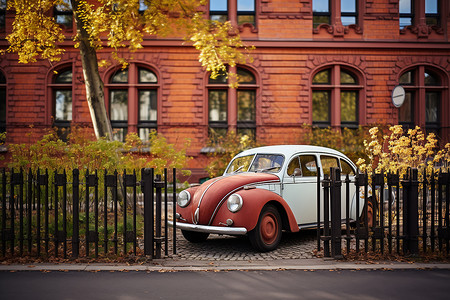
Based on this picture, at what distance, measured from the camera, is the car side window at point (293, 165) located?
7.51 metres

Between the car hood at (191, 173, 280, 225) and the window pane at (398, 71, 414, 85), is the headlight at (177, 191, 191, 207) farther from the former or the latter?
the window pane at (398, 71, 414, 85)

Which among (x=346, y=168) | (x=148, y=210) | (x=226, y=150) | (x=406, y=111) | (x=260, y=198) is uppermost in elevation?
(x=406, y=111)

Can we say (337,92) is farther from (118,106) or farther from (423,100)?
(118,106)

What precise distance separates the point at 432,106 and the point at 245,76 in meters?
9.91

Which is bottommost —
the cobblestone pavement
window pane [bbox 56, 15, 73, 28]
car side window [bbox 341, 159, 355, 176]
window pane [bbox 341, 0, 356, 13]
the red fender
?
the cobblestone pavement

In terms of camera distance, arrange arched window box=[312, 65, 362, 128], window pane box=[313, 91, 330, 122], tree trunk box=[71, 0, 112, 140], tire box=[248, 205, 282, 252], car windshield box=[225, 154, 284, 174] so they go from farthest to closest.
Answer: window pane box=[313, 91, 330, 122] → arched window box=[312, 65, 362, 128] → tree trunk box=[71, 0, 112, 140] → car windshield box=[225, 154, 284, 174] → tire box=[248, 205, 282, 252]

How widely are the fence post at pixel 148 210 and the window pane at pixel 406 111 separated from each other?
1721cm

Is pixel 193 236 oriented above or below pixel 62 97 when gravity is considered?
below

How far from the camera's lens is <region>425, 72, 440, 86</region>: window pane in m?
19.9

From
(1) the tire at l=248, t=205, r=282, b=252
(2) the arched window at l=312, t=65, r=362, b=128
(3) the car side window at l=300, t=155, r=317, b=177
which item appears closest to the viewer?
(1) the tire at l=248, t=205, r=282, b=252

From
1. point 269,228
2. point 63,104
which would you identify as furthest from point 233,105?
point 269,228

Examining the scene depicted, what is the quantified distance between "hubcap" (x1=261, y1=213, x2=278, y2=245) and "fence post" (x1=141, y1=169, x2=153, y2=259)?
6.31 feet

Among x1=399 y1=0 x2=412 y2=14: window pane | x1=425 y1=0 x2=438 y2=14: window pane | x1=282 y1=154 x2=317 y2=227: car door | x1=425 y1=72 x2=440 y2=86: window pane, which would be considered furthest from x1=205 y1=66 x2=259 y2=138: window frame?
x1=282 y1=154 x2=317 y2=227: car door

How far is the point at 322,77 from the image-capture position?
19.5 m
